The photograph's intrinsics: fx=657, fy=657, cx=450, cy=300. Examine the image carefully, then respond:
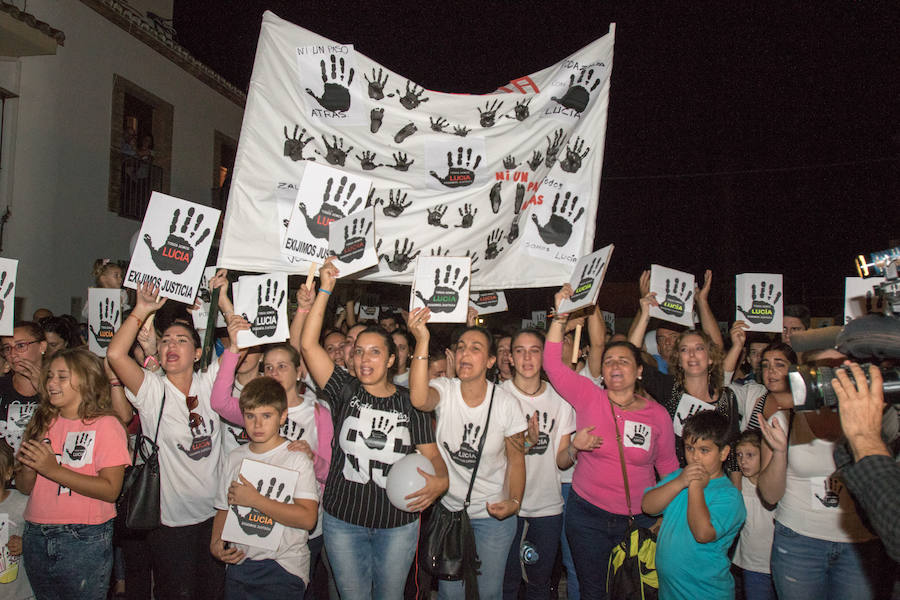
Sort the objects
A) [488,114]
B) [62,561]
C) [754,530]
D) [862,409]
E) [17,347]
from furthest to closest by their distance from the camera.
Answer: [488,114], [17,347], [754,530], [62,561], [862,409]

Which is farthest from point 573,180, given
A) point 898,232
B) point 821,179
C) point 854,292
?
point 821,179

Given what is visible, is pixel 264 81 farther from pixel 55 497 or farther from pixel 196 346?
pixel 55 497

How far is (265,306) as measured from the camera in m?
4.59

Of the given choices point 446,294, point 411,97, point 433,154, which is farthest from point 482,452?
point 411,97

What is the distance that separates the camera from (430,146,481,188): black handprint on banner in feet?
17.0

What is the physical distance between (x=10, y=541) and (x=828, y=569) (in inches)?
190

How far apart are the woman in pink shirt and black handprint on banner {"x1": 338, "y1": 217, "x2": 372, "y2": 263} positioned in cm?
147

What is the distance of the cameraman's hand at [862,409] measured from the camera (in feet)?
7.03

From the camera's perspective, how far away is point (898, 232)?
1652 centimetres

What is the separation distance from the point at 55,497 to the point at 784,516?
Answer: 429 cm

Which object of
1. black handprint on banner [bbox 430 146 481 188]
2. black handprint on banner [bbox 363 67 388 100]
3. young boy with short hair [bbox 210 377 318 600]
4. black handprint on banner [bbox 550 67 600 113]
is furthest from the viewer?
black handprint on banner [bbox 550 67 600 113]

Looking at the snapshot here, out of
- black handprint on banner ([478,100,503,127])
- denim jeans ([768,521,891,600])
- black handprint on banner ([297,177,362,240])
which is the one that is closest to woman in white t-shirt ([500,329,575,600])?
denim jeans ([768,521,891,600])

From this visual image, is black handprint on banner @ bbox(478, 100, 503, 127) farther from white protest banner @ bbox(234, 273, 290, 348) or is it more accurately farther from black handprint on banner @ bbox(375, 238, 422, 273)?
white protest banner @ bbox(234, 273, 290, 348)

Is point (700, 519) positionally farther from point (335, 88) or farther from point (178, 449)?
point (335, 88)
